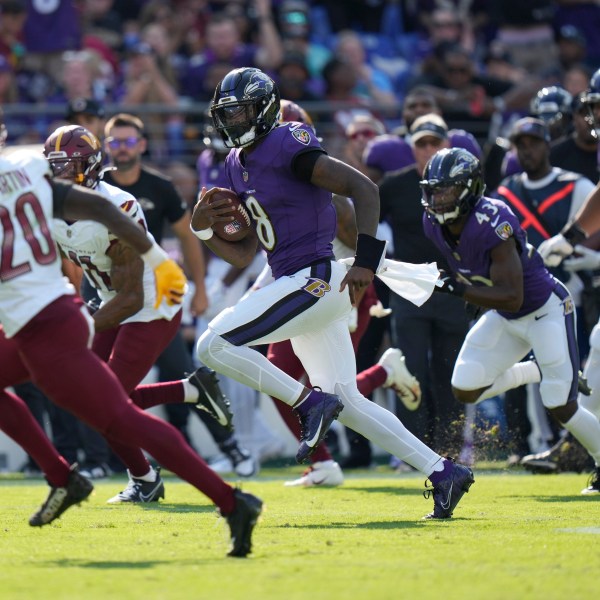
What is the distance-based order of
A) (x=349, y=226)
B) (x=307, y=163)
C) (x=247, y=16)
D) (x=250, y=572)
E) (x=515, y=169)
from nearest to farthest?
(x=250, y=572), (x=307, y=163), (x=349, y=226), (x=515, y=169), (x=247, y=16)

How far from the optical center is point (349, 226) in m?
8.01

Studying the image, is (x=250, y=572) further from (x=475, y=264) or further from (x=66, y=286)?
(x=475, y=264)

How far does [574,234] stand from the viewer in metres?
8.20

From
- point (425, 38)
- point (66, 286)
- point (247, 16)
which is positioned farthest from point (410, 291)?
point (425, 38)

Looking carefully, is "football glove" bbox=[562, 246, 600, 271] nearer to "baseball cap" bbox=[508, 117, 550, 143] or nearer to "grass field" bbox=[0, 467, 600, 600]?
"baseball cap" bbox=[508, 117, 550, 143]

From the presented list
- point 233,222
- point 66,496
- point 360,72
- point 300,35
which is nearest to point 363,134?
point 300,35

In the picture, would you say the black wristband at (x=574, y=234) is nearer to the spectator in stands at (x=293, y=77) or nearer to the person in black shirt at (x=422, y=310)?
the person in black shirt at (x=422, y=310)

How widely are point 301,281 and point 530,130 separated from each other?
376cm

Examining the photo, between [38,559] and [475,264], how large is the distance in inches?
133

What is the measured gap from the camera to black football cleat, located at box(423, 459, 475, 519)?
621 cm

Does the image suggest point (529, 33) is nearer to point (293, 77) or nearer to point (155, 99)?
point (293, 77)

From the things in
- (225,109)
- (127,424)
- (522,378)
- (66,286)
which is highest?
(225,109)

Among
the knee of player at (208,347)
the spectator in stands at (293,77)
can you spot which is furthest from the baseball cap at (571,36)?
the knee of player at (208,347)

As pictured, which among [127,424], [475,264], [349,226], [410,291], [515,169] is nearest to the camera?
[127,424]
